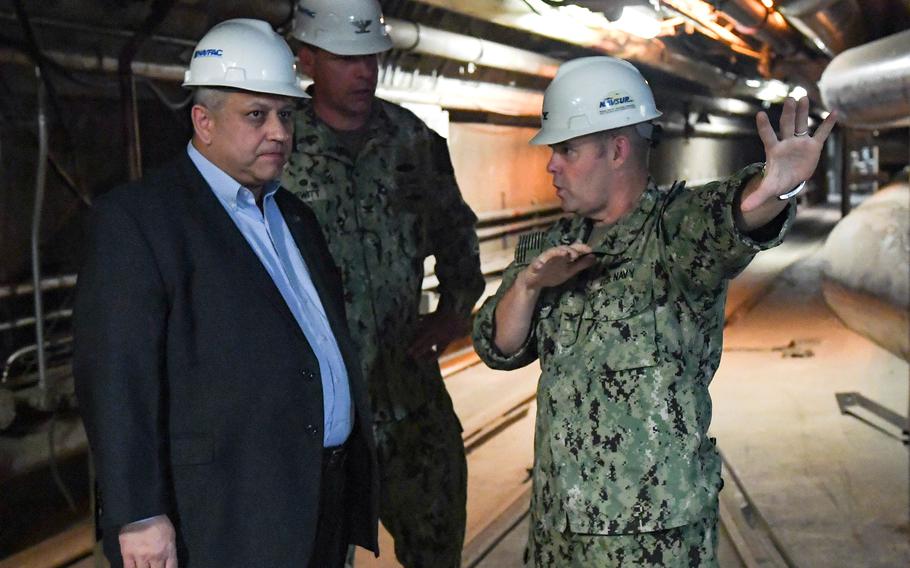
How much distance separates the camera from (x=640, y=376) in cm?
201

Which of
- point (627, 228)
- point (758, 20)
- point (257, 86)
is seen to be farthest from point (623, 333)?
point (758, 20)

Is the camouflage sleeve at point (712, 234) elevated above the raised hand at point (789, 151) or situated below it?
below

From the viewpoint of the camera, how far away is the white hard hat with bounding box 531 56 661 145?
212cm

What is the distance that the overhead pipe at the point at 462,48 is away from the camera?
202 inches

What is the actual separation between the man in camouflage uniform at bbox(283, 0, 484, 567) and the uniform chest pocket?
3.09 ft

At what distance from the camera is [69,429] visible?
3.85 m

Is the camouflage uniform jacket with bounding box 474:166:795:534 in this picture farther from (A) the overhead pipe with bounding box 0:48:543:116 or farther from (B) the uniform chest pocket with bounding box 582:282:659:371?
(A) the overhead pipe with bounding box 0:48:543:116

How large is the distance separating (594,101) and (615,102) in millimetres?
47

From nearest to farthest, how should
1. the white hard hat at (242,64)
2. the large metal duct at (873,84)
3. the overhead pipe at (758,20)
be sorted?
1. the white hard hat at (242,64)
2. the large metal duct at (873,84)
3. the overhead pipe at (758,20)

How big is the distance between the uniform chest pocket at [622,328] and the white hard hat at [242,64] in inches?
32.6

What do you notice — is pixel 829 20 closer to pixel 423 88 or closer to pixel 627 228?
pixel 423 88

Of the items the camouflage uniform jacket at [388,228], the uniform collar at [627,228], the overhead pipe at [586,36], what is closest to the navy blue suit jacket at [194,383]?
the uniform collar at [627,228]

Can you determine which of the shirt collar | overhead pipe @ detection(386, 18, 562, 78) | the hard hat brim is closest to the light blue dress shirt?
the shirt collar

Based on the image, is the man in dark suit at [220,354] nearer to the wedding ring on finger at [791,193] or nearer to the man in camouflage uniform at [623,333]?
the man in camouflage uniform at [623,333]
